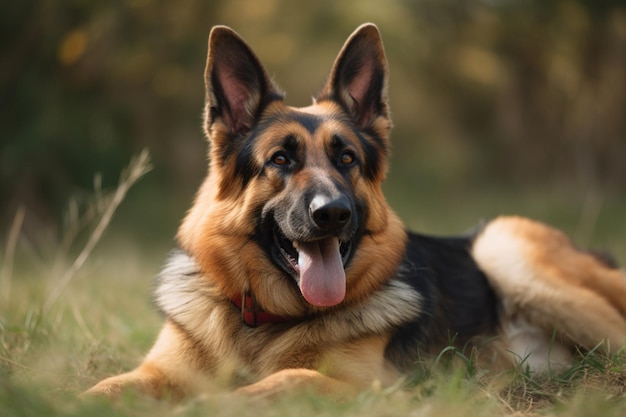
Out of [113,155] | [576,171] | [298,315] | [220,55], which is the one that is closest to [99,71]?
[113,155]

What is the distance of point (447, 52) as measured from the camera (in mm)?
20125

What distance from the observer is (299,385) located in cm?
339

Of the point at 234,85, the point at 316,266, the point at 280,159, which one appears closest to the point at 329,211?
the point at 316,266

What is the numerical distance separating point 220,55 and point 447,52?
16784mm

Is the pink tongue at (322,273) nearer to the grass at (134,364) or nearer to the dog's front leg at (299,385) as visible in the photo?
the dog's front leg at (299,385)

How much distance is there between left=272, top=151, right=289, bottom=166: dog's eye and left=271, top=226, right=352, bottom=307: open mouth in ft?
1.28

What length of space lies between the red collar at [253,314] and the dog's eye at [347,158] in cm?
97

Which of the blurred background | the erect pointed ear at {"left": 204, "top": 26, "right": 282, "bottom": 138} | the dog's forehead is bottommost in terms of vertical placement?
the blurred background

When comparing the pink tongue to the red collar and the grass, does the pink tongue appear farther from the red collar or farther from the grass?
the grass

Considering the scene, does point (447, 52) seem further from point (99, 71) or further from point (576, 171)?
point (99, 71)

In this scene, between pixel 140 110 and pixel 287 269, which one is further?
pixel 140 110

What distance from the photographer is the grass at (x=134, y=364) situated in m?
3.10

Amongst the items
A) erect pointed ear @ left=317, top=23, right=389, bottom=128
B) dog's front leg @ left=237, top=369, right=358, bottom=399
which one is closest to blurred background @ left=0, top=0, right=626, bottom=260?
erect pointed ear @ left=317, top=23, right=389, bottom=128

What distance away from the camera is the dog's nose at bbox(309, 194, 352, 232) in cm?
372
